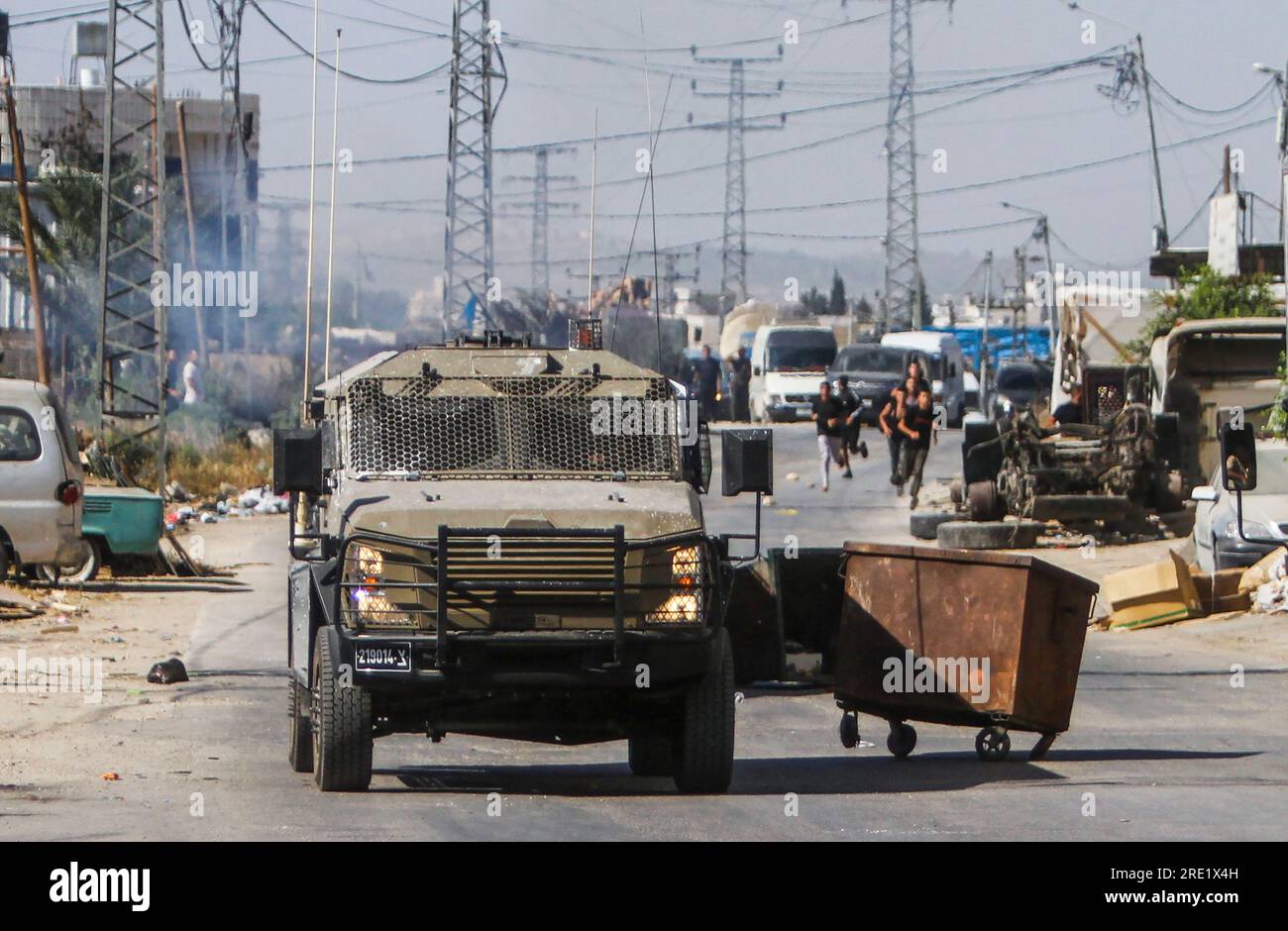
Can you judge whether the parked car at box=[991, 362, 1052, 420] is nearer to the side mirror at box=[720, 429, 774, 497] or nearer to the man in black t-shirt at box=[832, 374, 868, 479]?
the man in black t-shirt at box=[832, 374, 868, 479]

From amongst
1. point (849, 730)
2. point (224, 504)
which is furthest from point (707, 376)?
point (849, 730)

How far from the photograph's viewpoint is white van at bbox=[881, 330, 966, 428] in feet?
155

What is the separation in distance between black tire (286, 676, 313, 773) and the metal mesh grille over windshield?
127cm

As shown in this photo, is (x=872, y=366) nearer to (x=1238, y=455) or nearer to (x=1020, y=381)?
(x=1020, y=381)

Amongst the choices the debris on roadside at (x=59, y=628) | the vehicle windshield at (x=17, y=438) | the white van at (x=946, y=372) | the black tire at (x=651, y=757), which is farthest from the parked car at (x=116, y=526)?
the white van at (x=946, y=372)

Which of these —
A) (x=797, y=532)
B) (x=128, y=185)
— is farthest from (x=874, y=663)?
(x=128, y=185)

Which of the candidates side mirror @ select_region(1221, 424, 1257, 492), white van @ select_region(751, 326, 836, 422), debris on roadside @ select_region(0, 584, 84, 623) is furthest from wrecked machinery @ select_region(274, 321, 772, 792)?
white van @ select_region(751, 326, 836, 422)

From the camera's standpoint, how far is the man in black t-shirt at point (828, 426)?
31406mm

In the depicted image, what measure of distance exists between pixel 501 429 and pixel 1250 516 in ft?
36.4

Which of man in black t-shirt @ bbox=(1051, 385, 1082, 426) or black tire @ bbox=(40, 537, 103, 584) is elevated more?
man in black t-shirt @ bbox=(1051, 385, 1082, 426)

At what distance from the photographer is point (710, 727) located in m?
10.2

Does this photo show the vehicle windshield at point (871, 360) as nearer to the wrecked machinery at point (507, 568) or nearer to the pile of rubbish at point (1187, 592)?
the pile of rubbish at point (1187, 592)

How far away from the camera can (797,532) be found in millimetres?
27938

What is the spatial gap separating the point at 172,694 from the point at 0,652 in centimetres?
283
